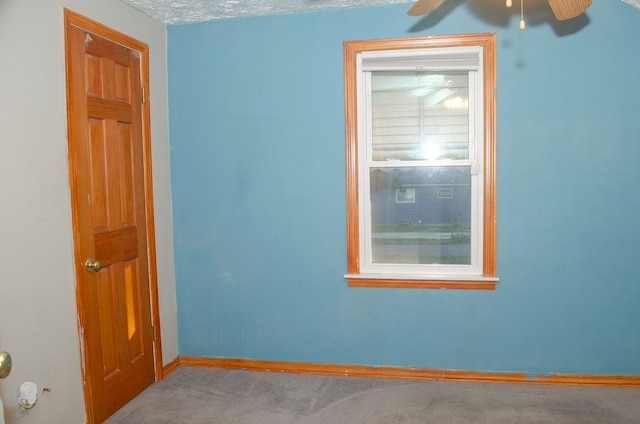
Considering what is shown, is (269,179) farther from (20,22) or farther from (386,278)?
(20,22)

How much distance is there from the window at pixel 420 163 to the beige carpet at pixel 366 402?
667 mm

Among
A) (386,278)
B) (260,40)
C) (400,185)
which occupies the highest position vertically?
(260,40)

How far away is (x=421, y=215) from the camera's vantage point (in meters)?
3.13

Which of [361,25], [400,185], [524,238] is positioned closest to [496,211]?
[524,238]

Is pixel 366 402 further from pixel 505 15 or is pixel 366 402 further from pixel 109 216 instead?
pixel 505 15

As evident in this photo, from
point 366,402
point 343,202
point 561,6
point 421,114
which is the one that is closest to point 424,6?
point 561,6

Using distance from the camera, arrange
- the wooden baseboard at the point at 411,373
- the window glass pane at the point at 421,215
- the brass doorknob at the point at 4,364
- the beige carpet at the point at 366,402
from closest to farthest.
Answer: the brass doorknob at the point at 4,364
the beige carpet at the point at 366,402
the wooden baseboard at the point at 411,373
the window glass pane at the point at 421,215

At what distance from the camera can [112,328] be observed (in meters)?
2.69

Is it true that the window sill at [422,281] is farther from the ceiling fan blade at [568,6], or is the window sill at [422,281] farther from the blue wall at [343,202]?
the ceiling fan blade at [568,6]

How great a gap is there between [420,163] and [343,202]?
1.87 feet

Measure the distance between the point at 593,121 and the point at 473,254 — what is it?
3.60 ft

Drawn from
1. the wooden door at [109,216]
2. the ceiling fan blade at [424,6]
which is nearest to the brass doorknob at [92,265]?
the wooden door at [109,216]

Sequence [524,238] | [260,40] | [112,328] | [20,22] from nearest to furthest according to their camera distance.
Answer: [20,22]
[112,328]
[524,238]
[260,40]

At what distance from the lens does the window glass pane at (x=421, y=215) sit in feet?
10.1
